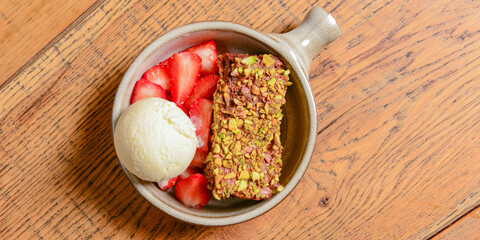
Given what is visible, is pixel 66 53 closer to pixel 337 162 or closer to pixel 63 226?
pixel 63 226

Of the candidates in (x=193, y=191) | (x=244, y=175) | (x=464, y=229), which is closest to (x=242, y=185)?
(x=244, y=175)

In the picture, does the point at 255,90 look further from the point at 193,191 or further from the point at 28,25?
the point at 28,25

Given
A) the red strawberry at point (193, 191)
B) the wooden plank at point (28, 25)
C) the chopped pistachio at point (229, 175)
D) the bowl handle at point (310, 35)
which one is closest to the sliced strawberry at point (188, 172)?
the red strawberry at point (193, 191)

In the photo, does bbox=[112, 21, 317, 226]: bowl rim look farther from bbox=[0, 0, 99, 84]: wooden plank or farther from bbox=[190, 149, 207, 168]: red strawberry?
bbox=[0, 0, 99, 84]: wooden plank

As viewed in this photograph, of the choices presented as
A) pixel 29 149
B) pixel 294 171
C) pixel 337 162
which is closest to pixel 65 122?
pixel 29 149

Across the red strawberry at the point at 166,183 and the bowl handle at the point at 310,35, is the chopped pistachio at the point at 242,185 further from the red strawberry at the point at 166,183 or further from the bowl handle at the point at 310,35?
the bowl handle at the point at 310,35
